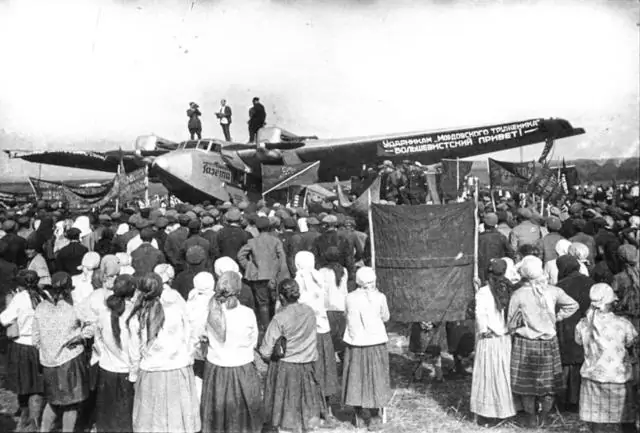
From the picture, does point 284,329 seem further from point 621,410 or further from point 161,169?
point 161,169

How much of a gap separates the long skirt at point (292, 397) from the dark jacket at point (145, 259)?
106 inches

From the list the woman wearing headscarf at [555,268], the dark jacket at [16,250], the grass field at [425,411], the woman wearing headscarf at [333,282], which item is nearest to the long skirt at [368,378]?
the grass field at [425,411]

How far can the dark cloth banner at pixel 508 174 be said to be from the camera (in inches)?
487

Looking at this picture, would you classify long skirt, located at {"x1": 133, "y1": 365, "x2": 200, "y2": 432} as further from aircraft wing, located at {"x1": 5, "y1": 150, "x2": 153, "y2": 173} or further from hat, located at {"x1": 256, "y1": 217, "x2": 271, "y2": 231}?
aircraft wing, located at {"x1": 5, "y1": 150, "x2": 153, "y2": 173}

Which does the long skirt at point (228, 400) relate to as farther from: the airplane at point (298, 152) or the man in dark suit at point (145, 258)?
the airplane at point (298, 152)

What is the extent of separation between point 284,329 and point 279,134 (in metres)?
14.7

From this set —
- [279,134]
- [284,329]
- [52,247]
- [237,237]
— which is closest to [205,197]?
[279,134]

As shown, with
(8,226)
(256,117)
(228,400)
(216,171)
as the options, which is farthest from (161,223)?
(256,117)

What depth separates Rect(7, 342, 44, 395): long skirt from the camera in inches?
209

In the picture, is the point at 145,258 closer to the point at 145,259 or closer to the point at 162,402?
the point at 145,259

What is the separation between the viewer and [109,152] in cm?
2216

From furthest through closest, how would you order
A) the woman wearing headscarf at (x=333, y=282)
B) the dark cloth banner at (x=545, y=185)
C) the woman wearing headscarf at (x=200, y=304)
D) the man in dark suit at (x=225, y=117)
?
the man in dark suit at (x=225, y=117) → the dark cloth banner at (x=545, y=185) → the woman wearing headscarf at (x=333, y=282) → the woman wearing headscarf at (x=200, y=304)

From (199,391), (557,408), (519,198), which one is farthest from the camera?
(519,198)

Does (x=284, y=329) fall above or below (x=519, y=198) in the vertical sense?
below
